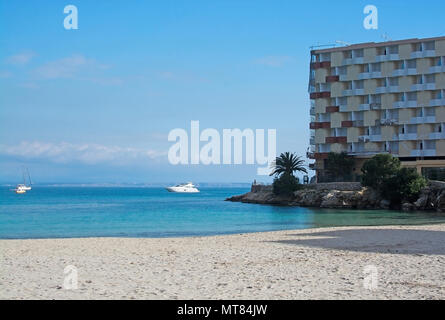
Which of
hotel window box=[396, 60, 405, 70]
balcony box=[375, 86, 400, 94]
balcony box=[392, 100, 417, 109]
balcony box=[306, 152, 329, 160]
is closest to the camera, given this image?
balcony box=[392, 100, 417, 109]

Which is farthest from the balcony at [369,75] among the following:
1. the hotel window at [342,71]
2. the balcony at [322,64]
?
the balcony at [322,64]

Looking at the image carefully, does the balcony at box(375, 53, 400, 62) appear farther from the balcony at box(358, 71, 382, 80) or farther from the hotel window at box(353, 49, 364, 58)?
the hotel window at box(353, 49, 364, 58)

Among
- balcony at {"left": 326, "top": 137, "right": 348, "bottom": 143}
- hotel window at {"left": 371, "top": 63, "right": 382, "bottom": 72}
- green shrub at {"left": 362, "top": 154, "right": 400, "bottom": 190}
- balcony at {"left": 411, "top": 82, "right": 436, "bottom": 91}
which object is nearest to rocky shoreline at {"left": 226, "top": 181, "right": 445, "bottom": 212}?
green shrub at {"left": 362, "top": 154, "right": 400, "bottom": 190}

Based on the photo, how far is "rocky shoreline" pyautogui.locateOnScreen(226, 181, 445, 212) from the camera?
214 feet

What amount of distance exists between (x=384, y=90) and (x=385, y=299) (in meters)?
81.6

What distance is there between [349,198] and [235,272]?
61185 mm

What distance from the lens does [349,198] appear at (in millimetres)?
72875

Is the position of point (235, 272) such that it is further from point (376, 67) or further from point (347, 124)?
point (376, 67)

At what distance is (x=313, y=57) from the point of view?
91.8 metres

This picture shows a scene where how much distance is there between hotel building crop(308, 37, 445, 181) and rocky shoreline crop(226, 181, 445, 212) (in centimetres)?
679

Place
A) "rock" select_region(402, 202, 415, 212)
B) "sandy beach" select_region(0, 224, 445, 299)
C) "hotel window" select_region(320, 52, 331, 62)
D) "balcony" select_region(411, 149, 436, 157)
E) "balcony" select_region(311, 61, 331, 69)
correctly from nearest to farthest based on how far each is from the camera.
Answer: "sandy beach" select_region(0, 224, 445, 299), "rock" select_region(402, 202, 415, 212), "balcony" select_region(411, 149, 436, 157), "balcony" select_region(311, 61, 331, 69), "hotel window" select_region(320, 52, 331, 62)

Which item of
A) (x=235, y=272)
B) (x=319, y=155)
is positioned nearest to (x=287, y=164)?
(x=319, y=155)
